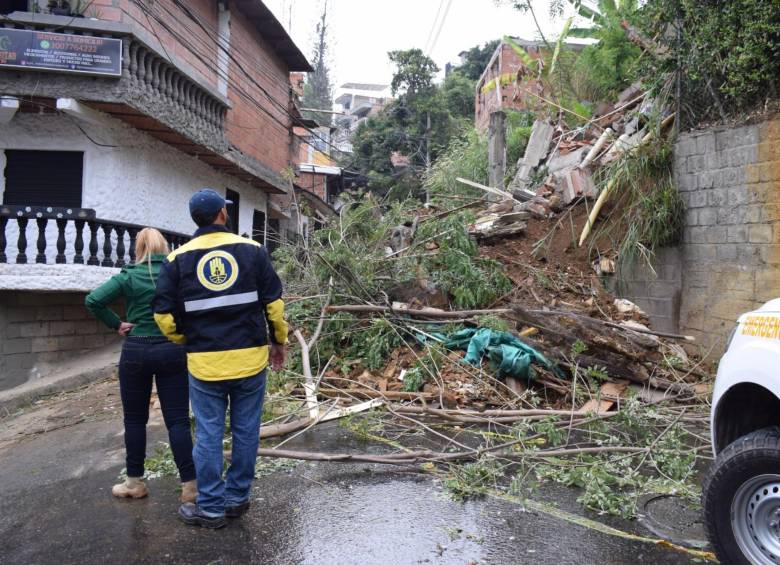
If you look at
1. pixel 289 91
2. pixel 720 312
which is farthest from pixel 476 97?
pixel 720 312

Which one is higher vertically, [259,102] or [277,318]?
[259,102]

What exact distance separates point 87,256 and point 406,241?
483cm

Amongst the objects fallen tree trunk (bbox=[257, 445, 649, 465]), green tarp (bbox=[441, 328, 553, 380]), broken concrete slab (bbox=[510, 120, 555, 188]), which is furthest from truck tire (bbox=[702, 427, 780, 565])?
broken concrete slab (bbox=[510, 120, 555, 188])

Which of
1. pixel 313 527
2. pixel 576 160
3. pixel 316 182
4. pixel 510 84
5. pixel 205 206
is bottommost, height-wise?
pixel 313 527

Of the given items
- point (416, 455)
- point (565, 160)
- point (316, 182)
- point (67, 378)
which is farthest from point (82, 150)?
point (316, 182)

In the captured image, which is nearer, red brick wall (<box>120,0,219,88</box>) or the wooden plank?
the wooden plank

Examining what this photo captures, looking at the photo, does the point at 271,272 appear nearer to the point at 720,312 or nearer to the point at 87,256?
the point at 720,312

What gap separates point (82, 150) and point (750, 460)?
1024 cm

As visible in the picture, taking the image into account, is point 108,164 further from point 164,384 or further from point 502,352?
point 164,384

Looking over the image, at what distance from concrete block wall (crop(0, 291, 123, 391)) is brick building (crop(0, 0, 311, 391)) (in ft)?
0.05

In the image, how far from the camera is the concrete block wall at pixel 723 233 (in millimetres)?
6172

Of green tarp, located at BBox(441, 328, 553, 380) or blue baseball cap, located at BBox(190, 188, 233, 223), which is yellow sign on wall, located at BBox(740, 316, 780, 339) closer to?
blue baseball cap, located at BBox(190, 188, 233, 223)

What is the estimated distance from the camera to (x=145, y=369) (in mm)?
3438

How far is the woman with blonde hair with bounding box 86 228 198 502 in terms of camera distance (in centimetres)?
344
